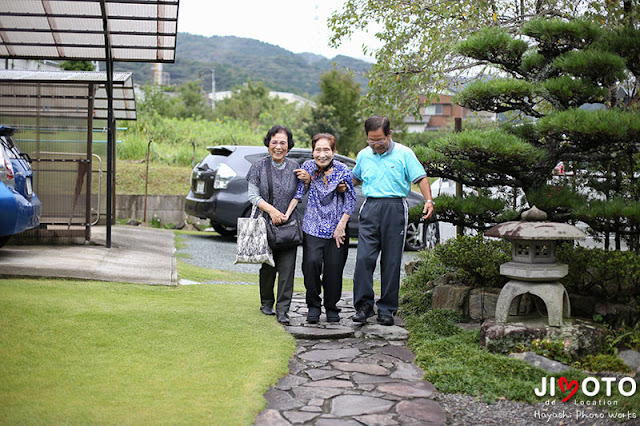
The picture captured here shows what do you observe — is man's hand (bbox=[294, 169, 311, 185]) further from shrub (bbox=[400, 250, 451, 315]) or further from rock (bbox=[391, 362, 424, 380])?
rock (bbox=[391, 362, 424, 380])

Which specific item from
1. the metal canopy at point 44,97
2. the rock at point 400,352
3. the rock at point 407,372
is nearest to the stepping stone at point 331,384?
the rock at point 407,372

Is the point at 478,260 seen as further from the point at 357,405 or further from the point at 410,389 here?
the point at 357,405

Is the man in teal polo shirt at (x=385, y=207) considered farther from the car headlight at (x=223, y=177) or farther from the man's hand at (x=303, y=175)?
the car headlight at (x=223, y=177)

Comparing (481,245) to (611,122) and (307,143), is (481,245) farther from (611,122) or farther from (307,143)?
(307,143)

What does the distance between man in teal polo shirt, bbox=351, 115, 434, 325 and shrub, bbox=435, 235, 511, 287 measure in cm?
65

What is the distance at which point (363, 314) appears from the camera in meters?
5.92

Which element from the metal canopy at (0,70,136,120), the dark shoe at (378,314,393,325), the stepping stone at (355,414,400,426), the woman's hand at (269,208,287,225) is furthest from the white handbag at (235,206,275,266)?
the metal canopy at (0,70,136,120)

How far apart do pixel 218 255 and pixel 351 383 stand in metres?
6.74

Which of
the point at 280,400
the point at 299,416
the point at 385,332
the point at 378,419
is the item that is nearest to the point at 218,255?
the point at 385,332

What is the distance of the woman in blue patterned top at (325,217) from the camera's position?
19.0ft

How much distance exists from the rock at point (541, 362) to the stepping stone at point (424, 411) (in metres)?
0.97

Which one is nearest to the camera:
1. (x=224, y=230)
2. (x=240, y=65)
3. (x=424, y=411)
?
(x=424, y=411)

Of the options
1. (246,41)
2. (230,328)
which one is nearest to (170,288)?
(230,328)

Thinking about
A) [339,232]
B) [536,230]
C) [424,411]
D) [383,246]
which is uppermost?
[536,230]
